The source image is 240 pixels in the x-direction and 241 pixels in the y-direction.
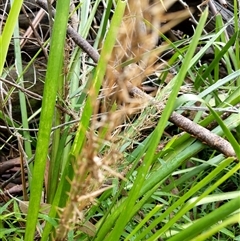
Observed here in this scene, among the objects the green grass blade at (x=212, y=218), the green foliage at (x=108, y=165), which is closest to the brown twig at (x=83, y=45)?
the green foliage at (x=108, y=165)

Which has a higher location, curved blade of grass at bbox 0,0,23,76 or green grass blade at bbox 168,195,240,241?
curved blade of grass at bbox 0,0,23,76

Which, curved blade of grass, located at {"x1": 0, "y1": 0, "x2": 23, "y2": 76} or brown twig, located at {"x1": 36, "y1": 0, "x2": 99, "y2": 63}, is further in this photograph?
brown twig, located at {"x1": 36, "y1": 0, "x2": 99, "y2": 63}

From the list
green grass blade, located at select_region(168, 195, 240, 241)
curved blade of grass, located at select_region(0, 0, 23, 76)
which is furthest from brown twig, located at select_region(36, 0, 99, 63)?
green grass blade, located at select_region(168, 195, 240, 241)

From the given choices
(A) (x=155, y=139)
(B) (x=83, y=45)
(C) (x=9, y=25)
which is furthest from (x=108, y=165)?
(B) (x=83, y=45)

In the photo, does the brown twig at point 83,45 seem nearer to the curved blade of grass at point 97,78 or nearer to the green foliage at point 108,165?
the green foliage at point 108,165

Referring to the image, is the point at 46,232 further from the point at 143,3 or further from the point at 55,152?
the point at 143,3

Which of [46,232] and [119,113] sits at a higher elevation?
[119,113]

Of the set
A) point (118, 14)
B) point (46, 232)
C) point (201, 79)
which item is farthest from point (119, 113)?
point (201, 79)

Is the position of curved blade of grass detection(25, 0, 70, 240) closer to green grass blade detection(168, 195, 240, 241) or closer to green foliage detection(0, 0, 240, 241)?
green foliage detection(0, 0, 240, 241)
